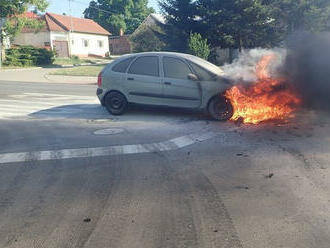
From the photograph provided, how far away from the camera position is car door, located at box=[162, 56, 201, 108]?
921 cm

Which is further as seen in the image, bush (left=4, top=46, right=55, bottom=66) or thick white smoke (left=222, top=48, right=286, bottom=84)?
bush (left=4, top=46, right=55, bottom=66)

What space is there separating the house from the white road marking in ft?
137

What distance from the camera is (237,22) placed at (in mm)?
25578

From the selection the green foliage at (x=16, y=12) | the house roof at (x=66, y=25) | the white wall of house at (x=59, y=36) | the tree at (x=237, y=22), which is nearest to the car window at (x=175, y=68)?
the tree at (x=237, y=22)

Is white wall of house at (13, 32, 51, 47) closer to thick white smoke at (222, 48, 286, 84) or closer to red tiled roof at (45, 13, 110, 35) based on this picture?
red tiled roof at (45, 13, 110, 35)

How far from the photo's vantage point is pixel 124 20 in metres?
79.9

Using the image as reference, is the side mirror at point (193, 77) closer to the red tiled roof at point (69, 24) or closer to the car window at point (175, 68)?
the car window at point (175, 68)

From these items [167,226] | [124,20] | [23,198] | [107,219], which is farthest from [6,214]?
[124,20]

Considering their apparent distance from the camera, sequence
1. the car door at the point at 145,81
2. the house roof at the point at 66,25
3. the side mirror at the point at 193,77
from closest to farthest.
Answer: the side mirror at the point at 193,77, the car door at the point at 145,81, the house roof at the point at 66,25

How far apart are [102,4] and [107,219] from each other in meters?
82.2

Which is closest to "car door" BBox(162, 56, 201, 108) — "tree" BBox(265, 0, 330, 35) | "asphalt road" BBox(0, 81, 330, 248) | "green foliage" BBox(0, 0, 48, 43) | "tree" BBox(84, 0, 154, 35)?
"asphalt road" BBox(0, 81, 330, 248)

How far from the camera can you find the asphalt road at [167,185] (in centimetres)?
365

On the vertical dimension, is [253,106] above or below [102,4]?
below

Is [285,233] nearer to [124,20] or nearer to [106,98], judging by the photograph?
[106,98]
